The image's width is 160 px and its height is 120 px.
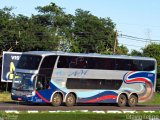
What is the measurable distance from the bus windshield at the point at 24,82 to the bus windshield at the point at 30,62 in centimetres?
54

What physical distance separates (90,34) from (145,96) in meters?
33.4

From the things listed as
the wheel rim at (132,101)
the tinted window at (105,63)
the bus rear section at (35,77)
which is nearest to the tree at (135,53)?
the tinted window at (105,63)

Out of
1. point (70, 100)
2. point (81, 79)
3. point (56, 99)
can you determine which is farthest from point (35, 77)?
point (81, 79)

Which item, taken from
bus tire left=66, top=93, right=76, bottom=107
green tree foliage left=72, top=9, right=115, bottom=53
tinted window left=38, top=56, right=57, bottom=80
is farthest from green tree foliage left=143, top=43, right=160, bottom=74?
tinted window left=38, top=56, right=57, bottom=80

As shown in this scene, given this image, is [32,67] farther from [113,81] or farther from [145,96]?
[145,96]

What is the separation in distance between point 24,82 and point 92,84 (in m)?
5.02

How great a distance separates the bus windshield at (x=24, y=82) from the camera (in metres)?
29.8

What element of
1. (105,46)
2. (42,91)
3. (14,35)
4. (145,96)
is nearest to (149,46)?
(105,46)

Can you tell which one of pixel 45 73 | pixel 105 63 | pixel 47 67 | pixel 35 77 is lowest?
pixel 35 77

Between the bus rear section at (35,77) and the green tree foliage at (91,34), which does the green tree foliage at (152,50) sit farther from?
the bus rear section at (35,77)

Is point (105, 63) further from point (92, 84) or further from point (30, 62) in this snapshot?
point (30, 62)

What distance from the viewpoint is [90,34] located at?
67688mm

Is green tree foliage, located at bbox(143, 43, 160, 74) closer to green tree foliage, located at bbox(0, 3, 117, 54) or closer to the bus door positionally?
green tree foliage, located at bbox(0, 3, 117, 54)

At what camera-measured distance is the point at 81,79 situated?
31.7 m
